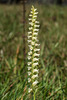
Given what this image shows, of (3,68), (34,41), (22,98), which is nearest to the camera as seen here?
(34,41)

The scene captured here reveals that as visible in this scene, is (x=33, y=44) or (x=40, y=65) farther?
(x=40, y=65)

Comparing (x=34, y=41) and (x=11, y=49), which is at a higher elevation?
(x=34, y=41)

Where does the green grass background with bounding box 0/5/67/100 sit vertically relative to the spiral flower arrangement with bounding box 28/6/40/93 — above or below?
below

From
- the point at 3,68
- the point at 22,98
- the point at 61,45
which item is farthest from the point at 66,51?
the point at 22,98

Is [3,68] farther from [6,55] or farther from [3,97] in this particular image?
[3,97]

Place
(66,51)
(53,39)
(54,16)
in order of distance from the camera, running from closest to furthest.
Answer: (66,51), (53,39), (54,16)

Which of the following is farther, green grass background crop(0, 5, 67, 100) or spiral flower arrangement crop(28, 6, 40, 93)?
green grass background crop(0, 5, 67, 100)

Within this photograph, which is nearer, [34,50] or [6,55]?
[34,50]

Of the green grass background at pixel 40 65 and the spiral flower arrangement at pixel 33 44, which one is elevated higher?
the spiral flower arrangement at pixel 33 44

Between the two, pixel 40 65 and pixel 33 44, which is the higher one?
pixel 33 44

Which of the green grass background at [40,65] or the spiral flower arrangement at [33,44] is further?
the green grass background at [40,65]

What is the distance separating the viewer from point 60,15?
32.6ft

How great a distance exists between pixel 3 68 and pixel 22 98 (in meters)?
1.43

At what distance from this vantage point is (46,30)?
280 inches
